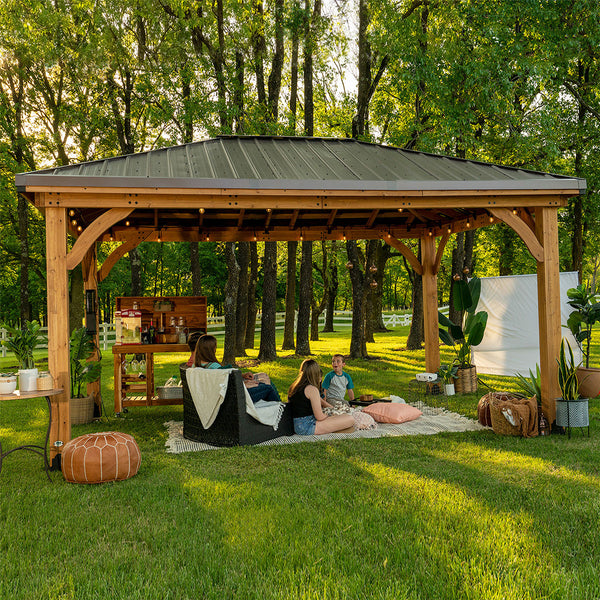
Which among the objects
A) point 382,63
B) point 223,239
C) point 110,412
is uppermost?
point 382,63

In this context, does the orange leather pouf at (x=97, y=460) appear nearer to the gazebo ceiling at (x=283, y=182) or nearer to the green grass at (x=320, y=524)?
the green grass at (x=320, y=524)

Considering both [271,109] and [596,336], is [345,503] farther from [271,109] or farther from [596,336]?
[596,336]

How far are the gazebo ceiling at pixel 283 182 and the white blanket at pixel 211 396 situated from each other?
1944mm

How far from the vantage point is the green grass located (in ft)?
11.1

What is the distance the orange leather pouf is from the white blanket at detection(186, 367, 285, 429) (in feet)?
4.59

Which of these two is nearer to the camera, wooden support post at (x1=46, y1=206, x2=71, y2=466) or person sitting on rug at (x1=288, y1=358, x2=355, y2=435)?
wooden support post at (x1=46, y1=206, x2=71, y2=466)

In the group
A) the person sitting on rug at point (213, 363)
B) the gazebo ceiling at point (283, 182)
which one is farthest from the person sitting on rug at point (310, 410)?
the gazebo ceiling at point (283, 182)

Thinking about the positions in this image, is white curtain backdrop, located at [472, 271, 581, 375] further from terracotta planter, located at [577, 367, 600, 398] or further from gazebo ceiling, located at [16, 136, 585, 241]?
terracotta planter, located at [577, 367, 600, 398]

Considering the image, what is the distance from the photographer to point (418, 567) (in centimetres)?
353

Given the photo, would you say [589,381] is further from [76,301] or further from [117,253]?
[76,301]

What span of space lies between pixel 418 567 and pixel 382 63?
576 inches

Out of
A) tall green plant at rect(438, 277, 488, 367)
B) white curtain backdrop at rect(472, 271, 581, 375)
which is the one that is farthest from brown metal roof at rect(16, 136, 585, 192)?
white curtain backdrop at rect(472, 271, 581, 375)

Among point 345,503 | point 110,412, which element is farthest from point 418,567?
point 110,412

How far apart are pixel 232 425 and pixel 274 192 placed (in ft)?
9.05
